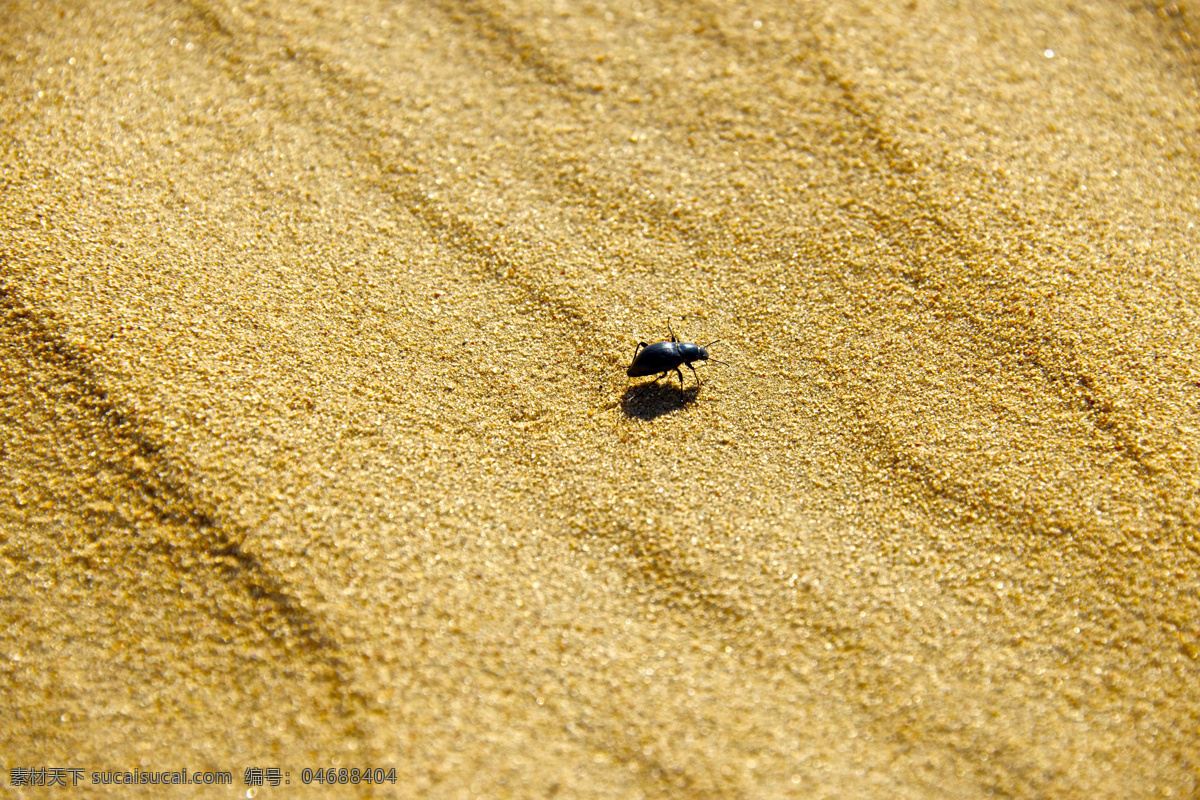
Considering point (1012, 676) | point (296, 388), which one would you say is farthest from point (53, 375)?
point (1012, 676)

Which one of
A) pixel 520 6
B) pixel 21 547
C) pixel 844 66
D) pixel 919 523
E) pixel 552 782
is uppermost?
pixel 844 66

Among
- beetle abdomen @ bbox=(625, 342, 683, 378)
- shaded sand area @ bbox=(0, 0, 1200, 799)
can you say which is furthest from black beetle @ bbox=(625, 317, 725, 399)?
shaded sand area @ bbox=(0, 0, 1200, 799)

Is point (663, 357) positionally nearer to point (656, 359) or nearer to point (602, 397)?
point (656, 359)

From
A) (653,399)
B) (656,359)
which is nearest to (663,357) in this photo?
(656,359)

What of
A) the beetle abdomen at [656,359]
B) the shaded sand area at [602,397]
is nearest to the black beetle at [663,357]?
the beetle abdomen at [656,359]

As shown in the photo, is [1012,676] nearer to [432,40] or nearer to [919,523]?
[919,523]

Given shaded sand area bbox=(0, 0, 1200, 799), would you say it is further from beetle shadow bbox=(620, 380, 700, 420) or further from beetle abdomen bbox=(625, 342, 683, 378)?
beetle abdomen bbox=(625, 342, 683, 378)

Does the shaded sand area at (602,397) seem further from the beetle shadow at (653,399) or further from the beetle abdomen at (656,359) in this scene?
the beetle abdomen at (656,359)
